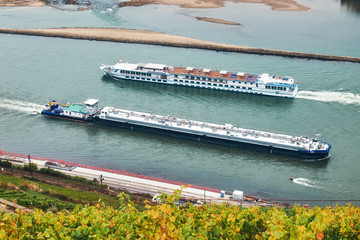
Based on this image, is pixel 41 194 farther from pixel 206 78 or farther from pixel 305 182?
Answer: pixel 206 78

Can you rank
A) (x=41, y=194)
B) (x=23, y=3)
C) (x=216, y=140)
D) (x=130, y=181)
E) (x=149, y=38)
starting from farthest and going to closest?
(x=23, y=3) → (x=149, y=38) → (x=216, y=140) → (x=130, y=181) → (x=41, y=194)

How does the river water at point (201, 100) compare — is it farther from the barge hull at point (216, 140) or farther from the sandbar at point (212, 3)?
the sandbar at point (212, 3)

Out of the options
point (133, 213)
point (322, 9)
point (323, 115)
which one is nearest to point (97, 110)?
point (323, 115)

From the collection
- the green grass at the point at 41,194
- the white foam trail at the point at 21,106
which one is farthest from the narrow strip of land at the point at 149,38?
the green grass at the point at 41,194

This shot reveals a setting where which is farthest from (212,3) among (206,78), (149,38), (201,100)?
(201,100)

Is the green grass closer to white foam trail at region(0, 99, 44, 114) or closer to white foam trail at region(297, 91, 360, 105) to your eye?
white foam trail at region(0, 99, 44, 114)
